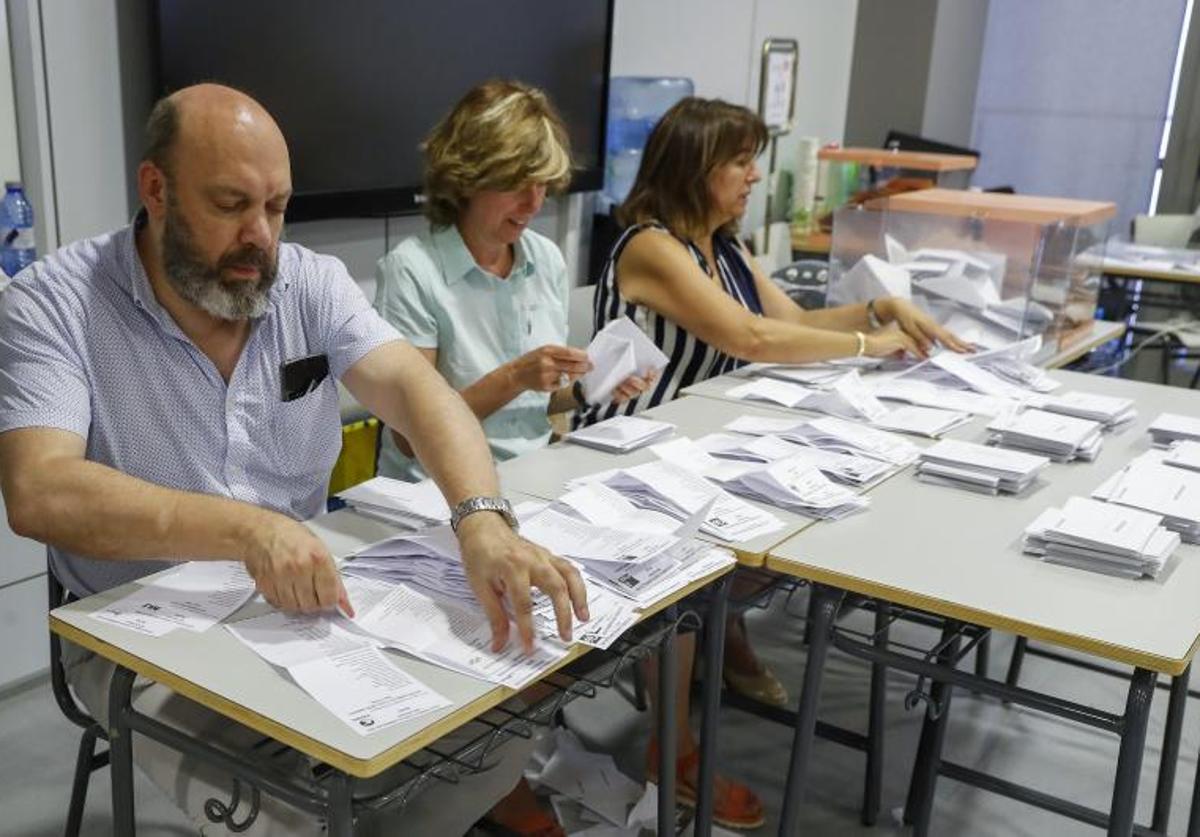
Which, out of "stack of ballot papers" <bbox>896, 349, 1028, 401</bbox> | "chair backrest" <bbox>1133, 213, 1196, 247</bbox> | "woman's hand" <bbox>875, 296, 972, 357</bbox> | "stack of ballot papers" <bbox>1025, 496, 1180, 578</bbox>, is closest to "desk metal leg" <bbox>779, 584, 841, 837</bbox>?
"stack of ballot papers" <bbox>1025, 496, 1180, 578</bbox>

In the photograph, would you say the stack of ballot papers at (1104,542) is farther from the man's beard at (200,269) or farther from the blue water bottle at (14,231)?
the blue water bottle at (14,231)

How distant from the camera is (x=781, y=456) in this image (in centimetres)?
203

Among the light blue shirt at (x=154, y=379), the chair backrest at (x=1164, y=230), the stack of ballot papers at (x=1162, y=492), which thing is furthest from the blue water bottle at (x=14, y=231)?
the chair backrest at (x=1164, y=230)

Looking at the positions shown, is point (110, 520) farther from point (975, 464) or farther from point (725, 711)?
point (725, 711)

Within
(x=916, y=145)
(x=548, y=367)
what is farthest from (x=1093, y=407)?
(x=916, y=145)

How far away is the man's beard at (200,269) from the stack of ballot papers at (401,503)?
33cm

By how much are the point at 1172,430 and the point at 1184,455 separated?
0.15 meters

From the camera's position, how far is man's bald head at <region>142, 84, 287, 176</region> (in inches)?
60.2

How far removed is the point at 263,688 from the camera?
1.20m

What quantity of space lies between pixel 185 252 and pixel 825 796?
5.44 ft

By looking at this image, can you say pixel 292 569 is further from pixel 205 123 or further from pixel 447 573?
pixel 205 123

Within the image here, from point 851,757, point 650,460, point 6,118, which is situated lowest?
point 851,757

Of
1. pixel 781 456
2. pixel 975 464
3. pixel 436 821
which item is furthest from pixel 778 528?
pixel 436 821

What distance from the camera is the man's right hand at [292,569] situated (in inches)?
50.7
